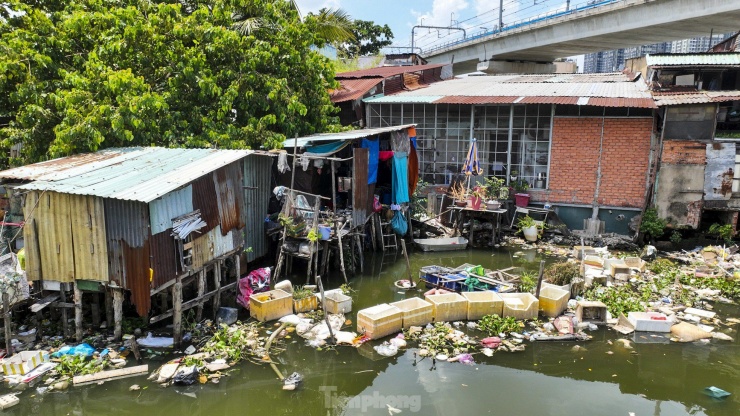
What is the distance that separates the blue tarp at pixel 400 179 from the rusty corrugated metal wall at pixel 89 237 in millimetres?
8107

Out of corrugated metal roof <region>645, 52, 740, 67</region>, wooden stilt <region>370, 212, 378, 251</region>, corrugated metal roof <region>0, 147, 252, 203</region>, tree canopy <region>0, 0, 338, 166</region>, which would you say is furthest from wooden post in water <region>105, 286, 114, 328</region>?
corrugated metal roof <region>645, 52, 740, 67</region>

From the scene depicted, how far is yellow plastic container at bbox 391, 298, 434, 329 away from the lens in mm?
9219

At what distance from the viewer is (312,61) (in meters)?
14.5

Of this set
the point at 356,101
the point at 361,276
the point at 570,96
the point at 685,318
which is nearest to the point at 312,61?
the point at 356,101

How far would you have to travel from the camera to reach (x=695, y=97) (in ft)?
44.9

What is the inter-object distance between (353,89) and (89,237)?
461 inches

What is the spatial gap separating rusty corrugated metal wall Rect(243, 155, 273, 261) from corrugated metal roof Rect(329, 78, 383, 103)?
18.0 feet

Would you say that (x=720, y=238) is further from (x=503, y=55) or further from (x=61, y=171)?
(x=503, y=55)

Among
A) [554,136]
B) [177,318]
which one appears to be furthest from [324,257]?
[554,136]

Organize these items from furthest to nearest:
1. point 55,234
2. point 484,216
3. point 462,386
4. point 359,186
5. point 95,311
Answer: point 484,216 → point 359,186 → point 95,311 → point 55,234 → point 462,386

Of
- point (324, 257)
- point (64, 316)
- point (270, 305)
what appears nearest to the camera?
point (64, 316)

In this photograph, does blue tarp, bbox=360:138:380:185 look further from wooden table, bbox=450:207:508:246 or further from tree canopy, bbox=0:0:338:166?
wooden table, bbox=450:207:508:246

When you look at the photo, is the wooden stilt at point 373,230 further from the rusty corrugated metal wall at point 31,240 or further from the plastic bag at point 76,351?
the rusty corrugated metal wall at point 31,240

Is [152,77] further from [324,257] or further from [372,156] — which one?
[324,257]
